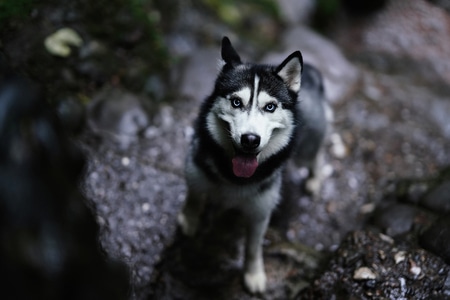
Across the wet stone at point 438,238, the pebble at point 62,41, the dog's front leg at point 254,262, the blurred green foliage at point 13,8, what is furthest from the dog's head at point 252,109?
the blurred green foliage at point 13,8

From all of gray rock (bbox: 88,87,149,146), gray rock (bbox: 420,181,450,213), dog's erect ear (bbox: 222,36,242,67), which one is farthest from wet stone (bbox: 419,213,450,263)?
gray rock (bbox: 88,87,149,146)

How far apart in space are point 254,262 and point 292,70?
5.32ft

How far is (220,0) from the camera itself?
6.77m

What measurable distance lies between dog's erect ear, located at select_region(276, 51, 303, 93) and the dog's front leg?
1.16 meters

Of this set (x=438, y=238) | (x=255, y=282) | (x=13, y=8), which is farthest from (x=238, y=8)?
(x=438, y=238)

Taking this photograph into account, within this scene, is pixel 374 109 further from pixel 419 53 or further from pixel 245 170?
pixel 245 170

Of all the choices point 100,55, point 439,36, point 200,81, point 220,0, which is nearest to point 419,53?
point 439,36

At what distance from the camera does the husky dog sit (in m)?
3.08

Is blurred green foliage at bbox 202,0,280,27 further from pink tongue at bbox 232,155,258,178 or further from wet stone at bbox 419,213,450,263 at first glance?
wet stone at bbox 419,213,450,263

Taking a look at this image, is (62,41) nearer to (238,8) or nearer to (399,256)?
(238,8)

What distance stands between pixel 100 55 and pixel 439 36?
5604 millimetres

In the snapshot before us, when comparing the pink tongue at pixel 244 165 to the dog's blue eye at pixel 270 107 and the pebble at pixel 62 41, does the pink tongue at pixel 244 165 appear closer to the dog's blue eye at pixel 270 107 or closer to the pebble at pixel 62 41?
the dog's blue eye at pixel 270 107

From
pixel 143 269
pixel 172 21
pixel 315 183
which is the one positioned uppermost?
pixel 172 21

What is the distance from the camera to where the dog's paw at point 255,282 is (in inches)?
151
